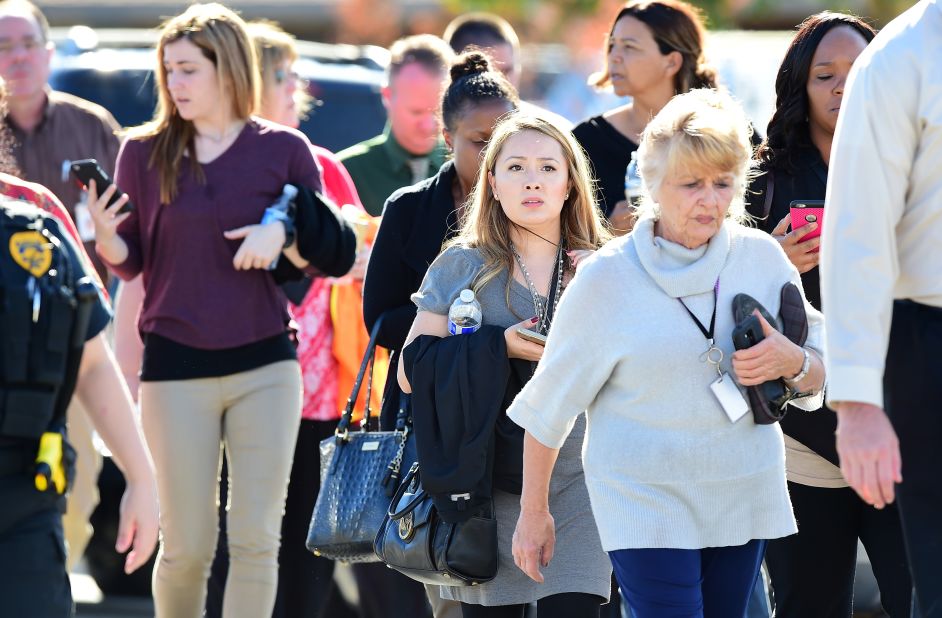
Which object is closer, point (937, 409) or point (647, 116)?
point (937, 409)

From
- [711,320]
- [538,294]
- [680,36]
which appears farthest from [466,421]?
[680,36]

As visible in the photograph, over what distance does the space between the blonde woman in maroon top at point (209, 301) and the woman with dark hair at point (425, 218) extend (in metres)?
0.51

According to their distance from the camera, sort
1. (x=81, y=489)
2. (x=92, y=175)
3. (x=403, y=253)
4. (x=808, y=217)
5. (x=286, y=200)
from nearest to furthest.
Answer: (x=808, y=217)
(x=403, y=253)
(x=92, y=175)
(x=286, y=200)
(x=81, y=489)

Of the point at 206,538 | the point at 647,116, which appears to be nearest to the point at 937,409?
the point at 647,116

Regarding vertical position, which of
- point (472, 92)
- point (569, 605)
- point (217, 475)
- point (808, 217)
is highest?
point (472, 92)

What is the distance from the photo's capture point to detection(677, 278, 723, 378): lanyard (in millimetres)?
3445

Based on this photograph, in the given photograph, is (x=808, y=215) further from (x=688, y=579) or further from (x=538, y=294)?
(x=688, y=579)

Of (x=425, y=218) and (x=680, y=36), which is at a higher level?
(x=680, y=36)

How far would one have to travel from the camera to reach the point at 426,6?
22.5 meters

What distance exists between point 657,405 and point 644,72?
2.22m

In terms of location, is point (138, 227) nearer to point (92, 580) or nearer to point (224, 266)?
point (224, 266)

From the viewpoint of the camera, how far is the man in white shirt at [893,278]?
3.06 m

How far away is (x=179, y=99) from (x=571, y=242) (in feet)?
5.58

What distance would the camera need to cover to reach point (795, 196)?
4.46 m
